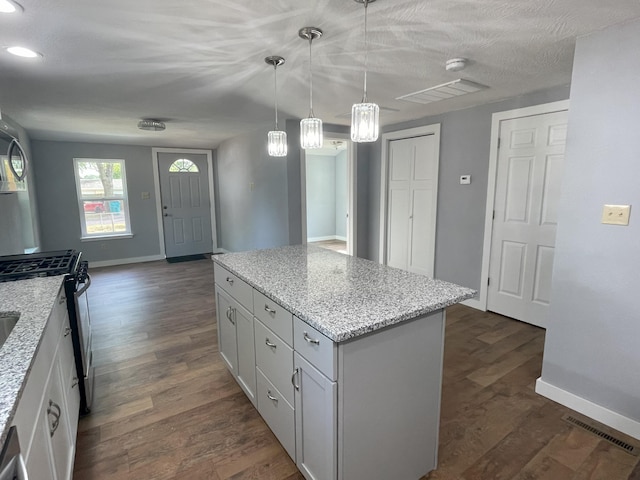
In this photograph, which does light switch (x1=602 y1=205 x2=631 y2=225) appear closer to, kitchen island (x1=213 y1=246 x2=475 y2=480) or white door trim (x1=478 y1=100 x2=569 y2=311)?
kitchen island (x1=213 y1=246 x2=475 y2=480)

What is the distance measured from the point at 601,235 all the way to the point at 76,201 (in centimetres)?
668

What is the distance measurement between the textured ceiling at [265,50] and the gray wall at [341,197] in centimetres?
460

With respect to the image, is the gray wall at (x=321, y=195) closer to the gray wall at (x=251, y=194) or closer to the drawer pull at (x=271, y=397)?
the gray wall at (x=251, y=194)

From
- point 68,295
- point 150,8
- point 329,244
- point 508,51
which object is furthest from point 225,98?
point 329,244

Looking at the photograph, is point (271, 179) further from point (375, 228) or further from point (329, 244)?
point (329, 244)

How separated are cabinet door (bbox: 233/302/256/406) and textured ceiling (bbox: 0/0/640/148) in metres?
1.56

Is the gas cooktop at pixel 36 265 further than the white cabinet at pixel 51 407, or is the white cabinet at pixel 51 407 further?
the gas cooktop at pixel 36 265

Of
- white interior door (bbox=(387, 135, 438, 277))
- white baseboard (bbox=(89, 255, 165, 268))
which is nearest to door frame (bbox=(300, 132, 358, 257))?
white interior door (bbox=(387, 135, 438, 277))

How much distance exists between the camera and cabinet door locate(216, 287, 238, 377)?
2.22 m

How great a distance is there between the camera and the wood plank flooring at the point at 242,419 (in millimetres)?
1630

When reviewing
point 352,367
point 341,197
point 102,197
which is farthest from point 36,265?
point 341,197

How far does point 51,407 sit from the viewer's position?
1.25 metres

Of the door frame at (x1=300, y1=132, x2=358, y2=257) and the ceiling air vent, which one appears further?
the door frame at (x1=300, y1=132, x2=358, y2=257)

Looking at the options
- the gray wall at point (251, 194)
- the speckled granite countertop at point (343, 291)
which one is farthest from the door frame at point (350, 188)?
the speckled granite countertop at point (343, 291)
